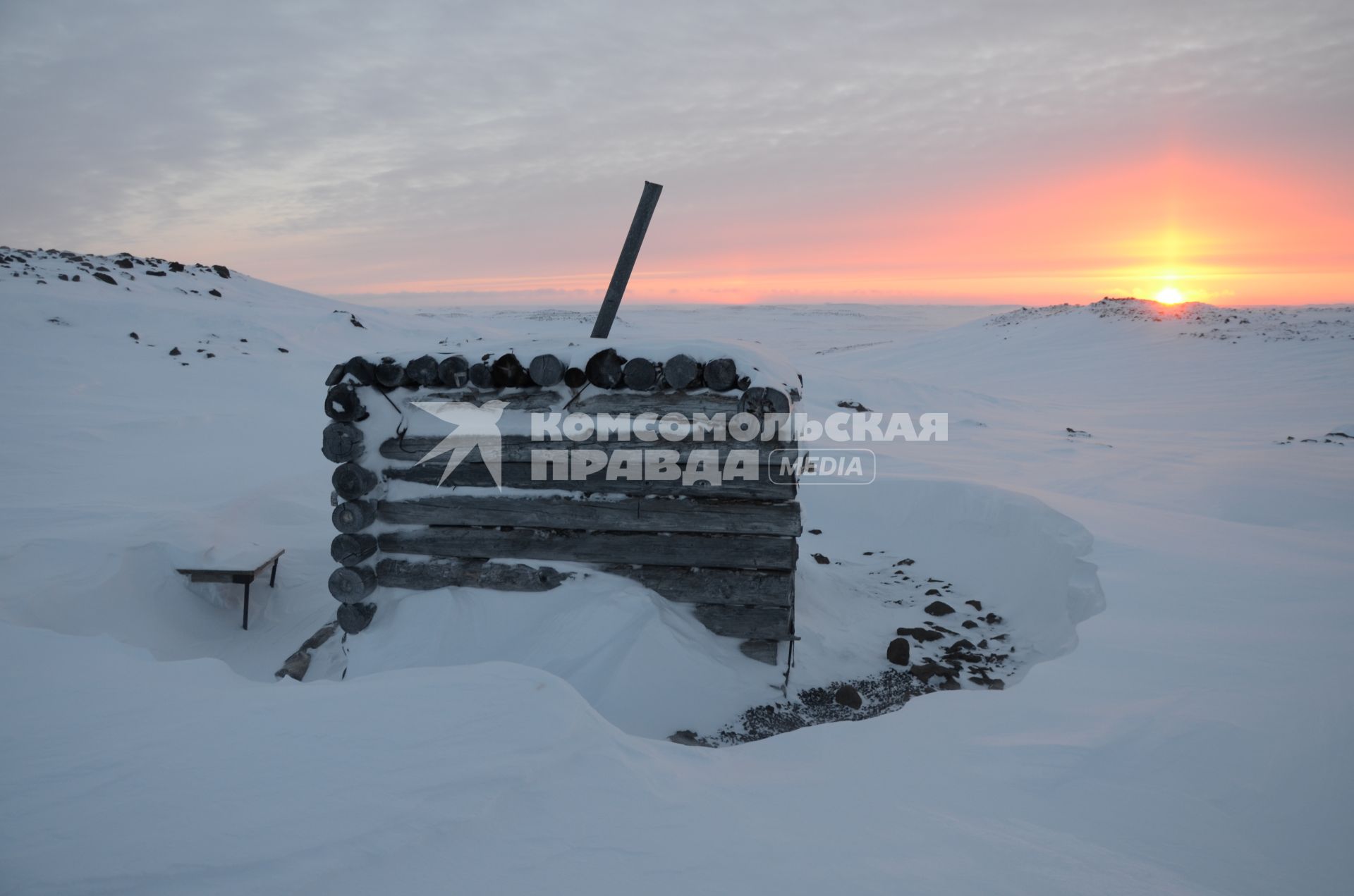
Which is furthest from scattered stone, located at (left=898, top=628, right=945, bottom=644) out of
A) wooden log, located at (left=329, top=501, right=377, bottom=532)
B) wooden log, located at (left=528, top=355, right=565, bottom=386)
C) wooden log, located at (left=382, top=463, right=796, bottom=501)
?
wooden log, located at (left=329, top=501, right=377, bottom=532)

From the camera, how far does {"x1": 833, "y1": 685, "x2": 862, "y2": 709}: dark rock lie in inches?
202

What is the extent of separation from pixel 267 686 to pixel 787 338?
151 ft

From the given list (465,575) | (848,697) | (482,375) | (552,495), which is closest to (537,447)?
(552,495)

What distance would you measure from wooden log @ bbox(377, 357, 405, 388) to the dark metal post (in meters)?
→ 1.71

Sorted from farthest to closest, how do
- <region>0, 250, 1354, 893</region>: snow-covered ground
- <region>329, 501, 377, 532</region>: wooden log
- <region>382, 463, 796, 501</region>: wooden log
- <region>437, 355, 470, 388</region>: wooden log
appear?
1. <region>329, 501, 377, 532</region>: wooden log
2. <region>437, 355, 470, 388</region>: wooden log
3. <region>382, 463, 796, 501</region>: wooden log
4. <region>0, 250, 1354, 893</region>: snow-covered ground

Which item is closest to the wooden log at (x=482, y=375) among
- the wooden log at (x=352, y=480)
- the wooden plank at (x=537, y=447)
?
the wooden plank at (x=537, y=447)

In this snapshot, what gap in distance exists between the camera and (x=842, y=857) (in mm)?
2543

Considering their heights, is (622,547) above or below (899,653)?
above

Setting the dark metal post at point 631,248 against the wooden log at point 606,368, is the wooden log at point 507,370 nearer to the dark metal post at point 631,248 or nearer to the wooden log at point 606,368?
the wooden log at point 606,368

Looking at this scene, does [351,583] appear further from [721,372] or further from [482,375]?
[721,372]

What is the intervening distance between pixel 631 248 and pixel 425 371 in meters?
2.15

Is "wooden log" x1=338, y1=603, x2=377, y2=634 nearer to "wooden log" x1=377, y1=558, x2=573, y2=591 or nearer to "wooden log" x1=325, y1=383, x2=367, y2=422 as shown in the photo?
"wooden log" x1=377, y1=558, x2=573, y2=591

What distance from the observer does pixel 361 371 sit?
530 cm

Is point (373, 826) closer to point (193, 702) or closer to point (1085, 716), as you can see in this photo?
point (193, 702)
